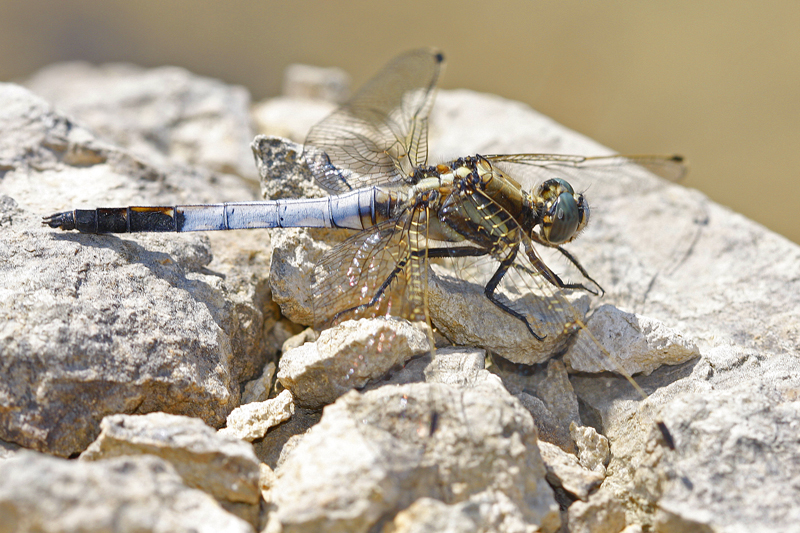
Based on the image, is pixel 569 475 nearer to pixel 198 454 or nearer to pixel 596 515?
pixel 596 515

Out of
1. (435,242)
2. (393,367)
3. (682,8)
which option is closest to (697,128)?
(682,8)

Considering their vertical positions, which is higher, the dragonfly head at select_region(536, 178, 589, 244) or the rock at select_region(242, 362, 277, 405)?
the dragonfly head at select_region(536, 178, 589, 244)

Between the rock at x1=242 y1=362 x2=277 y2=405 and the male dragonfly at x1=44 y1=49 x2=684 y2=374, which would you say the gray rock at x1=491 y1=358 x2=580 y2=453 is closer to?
the male dragonfly at x1=44 y1=49 x2=684 y2=374

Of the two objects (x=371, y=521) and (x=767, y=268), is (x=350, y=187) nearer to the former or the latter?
(x=371, y=521)

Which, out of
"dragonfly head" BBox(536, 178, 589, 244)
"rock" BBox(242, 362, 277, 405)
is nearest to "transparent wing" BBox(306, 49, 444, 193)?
"dragonfly head" BBox(536, 178, 589, 244)

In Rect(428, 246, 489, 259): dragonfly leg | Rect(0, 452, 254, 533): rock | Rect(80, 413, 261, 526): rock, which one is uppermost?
Rect(428, 246, 489, 259): dragonfly leg

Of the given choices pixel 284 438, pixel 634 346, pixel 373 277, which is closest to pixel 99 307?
pixel 284 438
